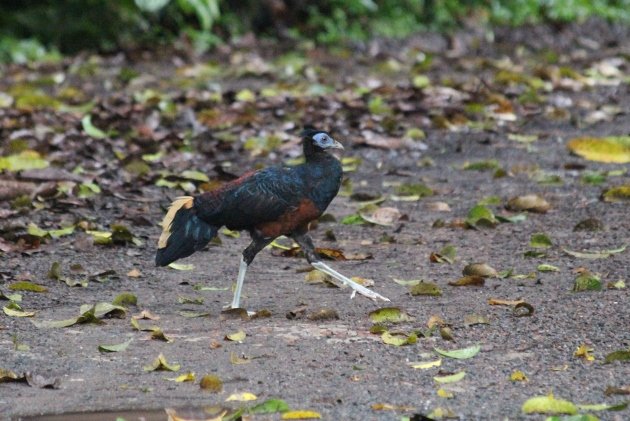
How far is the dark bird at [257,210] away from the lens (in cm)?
584

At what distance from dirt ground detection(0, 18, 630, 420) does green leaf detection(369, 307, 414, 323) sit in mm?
59

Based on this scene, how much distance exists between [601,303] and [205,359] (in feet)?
5.92

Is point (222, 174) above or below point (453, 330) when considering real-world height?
A: below

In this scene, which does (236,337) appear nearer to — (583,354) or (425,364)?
(425,364)

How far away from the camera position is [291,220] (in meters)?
5.89

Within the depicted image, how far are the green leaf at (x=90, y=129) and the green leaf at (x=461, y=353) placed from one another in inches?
211

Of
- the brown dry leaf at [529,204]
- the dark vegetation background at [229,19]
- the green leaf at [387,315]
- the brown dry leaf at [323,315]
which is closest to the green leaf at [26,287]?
the brown dry leaf at [323,315]

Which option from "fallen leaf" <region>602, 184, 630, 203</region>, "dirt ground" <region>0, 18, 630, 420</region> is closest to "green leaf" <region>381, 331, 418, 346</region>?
"dirt ground" <region>0, 18, 630, 420</region>

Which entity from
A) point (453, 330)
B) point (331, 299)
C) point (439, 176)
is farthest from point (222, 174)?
point (453, 330)

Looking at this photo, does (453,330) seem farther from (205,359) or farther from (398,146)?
(398,146)

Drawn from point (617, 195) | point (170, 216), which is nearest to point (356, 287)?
point (170, 216)

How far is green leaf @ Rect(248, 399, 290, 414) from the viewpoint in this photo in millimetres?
4258

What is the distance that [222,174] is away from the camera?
27.9 ft

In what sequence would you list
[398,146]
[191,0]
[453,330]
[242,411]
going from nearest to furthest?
[242,411] → [453,330] → [398,146] → [191,0]
